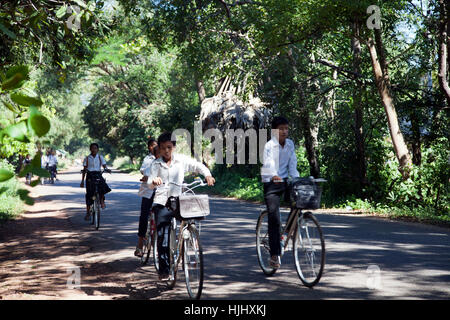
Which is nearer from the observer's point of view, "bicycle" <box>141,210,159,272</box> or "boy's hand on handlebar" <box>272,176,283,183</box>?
"boy's hand on handlebar" <box>272,176,283,183</box>

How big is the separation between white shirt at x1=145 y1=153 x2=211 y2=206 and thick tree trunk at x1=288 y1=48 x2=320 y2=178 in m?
12.8

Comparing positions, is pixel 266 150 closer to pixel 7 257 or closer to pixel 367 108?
pixel 7 257

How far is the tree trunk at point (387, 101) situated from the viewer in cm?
1563

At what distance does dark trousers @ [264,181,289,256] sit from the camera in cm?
695

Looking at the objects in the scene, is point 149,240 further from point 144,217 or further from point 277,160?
point 277,160

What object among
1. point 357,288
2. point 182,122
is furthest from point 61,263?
point 182,122

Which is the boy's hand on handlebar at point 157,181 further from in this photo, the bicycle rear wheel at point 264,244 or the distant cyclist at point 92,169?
the distant cyclist at point 92,169

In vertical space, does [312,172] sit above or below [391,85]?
below

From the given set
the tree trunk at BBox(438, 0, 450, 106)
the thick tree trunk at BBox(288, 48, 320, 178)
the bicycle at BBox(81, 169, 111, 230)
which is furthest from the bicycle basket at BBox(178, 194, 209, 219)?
the thick tree trunk at BBox(288, 48, 320, 178)

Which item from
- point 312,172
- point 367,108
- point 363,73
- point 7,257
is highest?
point 363,73

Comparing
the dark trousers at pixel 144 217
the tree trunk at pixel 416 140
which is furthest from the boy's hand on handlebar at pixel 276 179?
the tree trunk at pixel 416 140

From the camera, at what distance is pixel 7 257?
9734 millimetres

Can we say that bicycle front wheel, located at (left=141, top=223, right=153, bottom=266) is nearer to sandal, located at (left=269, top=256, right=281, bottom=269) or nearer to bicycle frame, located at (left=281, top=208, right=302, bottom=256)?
sandal, located at (left=269, top=256, right=281, bottom=269)
